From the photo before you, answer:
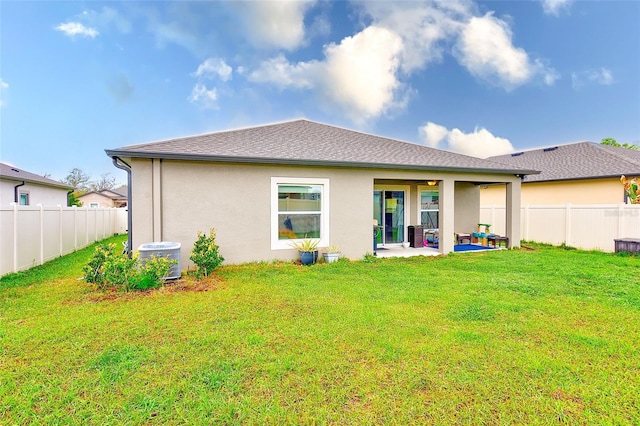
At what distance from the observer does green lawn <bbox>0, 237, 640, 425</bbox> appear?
241cm

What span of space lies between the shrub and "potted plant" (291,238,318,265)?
11.5 feet

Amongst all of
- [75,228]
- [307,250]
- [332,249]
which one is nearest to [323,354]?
[307,250]

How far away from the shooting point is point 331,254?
28.2 feet

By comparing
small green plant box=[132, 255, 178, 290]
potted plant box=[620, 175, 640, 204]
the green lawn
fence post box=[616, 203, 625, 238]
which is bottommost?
the green lawn

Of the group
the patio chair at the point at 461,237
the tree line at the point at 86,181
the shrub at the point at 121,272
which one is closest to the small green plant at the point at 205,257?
the shrub at the point at 121,272

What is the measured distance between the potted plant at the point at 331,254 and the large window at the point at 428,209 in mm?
5325

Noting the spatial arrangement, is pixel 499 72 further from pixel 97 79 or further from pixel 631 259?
pixel 97 79

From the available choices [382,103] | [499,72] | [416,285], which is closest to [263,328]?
[416,285]

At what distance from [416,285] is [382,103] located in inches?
492

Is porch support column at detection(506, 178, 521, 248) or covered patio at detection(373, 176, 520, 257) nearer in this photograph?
covered patio at detection(373, 176, 520, 257)

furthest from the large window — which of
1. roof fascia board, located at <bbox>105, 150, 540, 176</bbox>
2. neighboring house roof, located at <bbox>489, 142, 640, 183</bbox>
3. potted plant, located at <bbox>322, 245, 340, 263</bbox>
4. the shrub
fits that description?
the shrub

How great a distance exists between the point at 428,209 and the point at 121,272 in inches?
434

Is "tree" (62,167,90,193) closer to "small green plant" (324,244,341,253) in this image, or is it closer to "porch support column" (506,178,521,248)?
"small green plant" (324,244,341,253)

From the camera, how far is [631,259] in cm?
915
